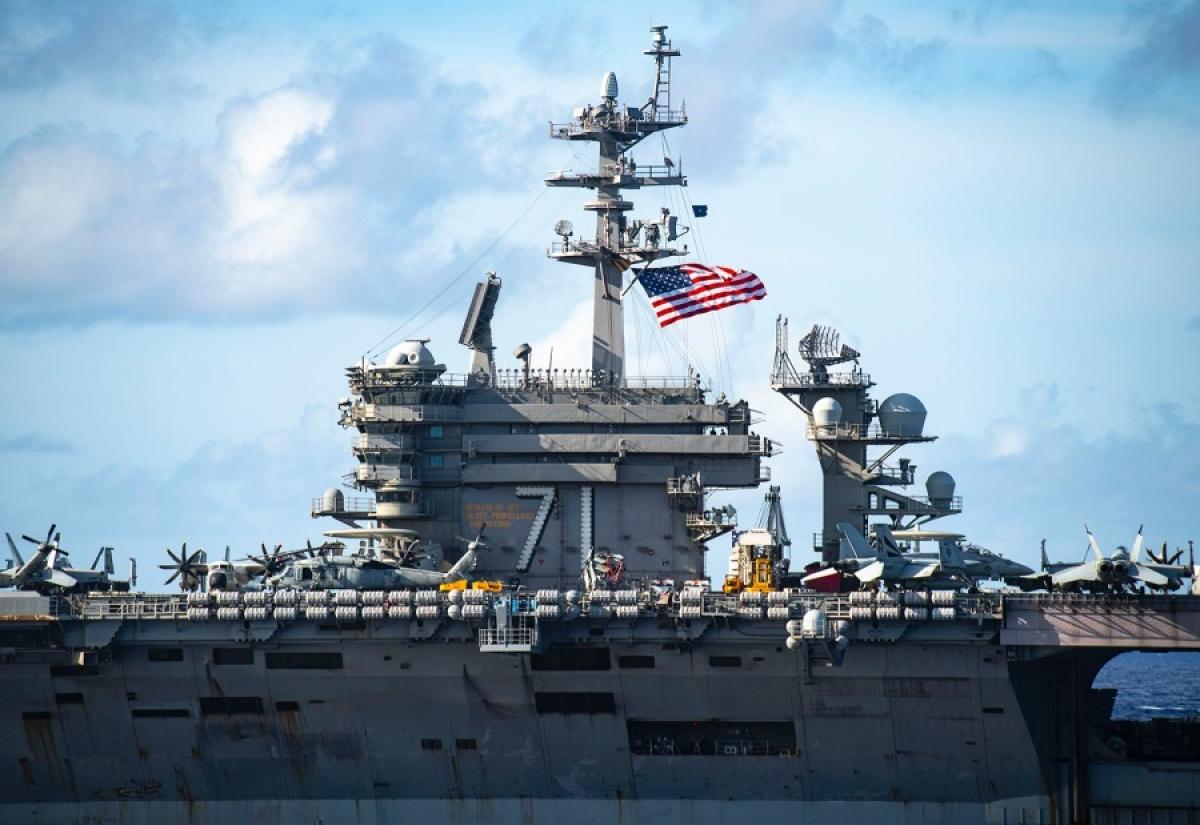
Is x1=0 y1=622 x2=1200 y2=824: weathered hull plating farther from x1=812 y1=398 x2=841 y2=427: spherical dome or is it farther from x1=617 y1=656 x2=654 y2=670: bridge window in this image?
x1=812 y1=398 x2=841 y2=427: spherical dome

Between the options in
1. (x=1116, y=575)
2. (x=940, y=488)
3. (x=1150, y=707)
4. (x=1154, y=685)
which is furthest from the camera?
(x=1154, y=685)

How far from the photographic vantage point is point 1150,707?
75250 millimetres

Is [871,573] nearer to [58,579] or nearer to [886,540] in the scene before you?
[886,540]

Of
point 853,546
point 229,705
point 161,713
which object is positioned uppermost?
point 853,546

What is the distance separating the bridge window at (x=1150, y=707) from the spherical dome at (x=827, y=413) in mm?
8621

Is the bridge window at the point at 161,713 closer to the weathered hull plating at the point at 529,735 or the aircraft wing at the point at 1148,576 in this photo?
the weathered hull plating at the point at 529,735

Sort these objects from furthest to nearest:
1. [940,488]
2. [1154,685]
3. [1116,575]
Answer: [1154,685]
[940,488]
[1116,575]

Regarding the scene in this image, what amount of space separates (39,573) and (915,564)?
18.4m

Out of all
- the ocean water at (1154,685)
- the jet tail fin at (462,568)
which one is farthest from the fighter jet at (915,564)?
the ocean water at (1154,685)

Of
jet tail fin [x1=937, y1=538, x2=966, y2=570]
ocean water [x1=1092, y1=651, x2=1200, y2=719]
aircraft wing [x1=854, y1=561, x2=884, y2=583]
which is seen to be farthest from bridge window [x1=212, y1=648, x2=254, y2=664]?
ocean water [x1=1092, y1=651, x2=1200, y2=719]

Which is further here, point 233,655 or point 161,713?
point 161,713

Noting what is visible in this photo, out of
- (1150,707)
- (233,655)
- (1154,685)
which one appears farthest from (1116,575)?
(1154,685)

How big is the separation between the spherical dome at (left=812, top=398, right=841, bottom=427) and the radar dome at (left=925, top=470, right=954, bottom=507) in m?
2.58

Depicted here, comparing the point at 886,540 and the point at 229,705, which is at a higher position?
the point at 886,540
